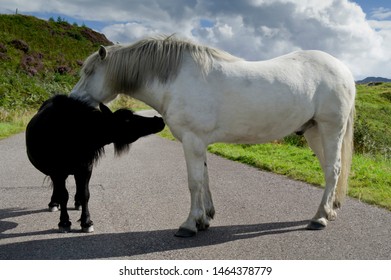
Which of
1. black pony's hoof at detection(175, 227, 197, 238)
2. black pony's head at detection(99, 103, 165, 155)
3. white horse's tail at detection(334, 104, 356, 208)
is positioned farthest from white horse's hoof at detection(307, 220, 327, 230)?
black pony's head at detection(99, 103, 165, 155)

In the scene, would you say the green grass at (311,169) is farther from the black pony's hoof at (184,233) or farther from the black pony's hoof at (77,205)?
the black pony's hoof at (77,205)

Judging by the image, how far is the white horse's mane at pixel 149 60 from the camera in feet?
13.8

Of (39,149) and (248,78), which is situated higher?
(248,78)

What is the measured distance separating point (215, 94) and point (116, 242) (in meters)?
1.82

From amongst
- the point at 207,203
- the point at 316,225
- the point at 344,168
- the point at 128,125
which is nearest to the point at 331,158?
the point at 344,168

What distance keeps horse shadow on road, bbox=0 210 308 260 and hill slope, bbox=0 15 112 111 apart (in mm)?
14194

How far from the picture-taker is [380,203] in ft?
17.0

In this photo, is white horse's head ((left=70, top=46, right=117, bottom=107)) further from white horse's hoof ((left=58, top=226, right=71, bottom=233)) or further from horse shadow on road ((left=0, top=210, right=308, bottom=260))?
horse shadow on road ((left=0, top=210, right=308, bottom=260))

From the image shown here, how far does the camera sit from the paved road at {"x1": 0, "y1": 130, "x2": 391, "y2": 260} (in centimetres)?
372

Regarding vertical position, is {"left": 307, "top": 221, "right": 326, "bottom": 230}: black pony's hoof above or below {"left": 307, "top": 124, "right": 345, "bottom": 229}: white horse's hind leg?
below

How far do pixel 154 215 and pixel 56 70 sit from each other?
128 feet

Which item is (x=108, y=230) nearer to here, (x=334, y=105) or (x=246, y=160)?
(x=334, y=105)
